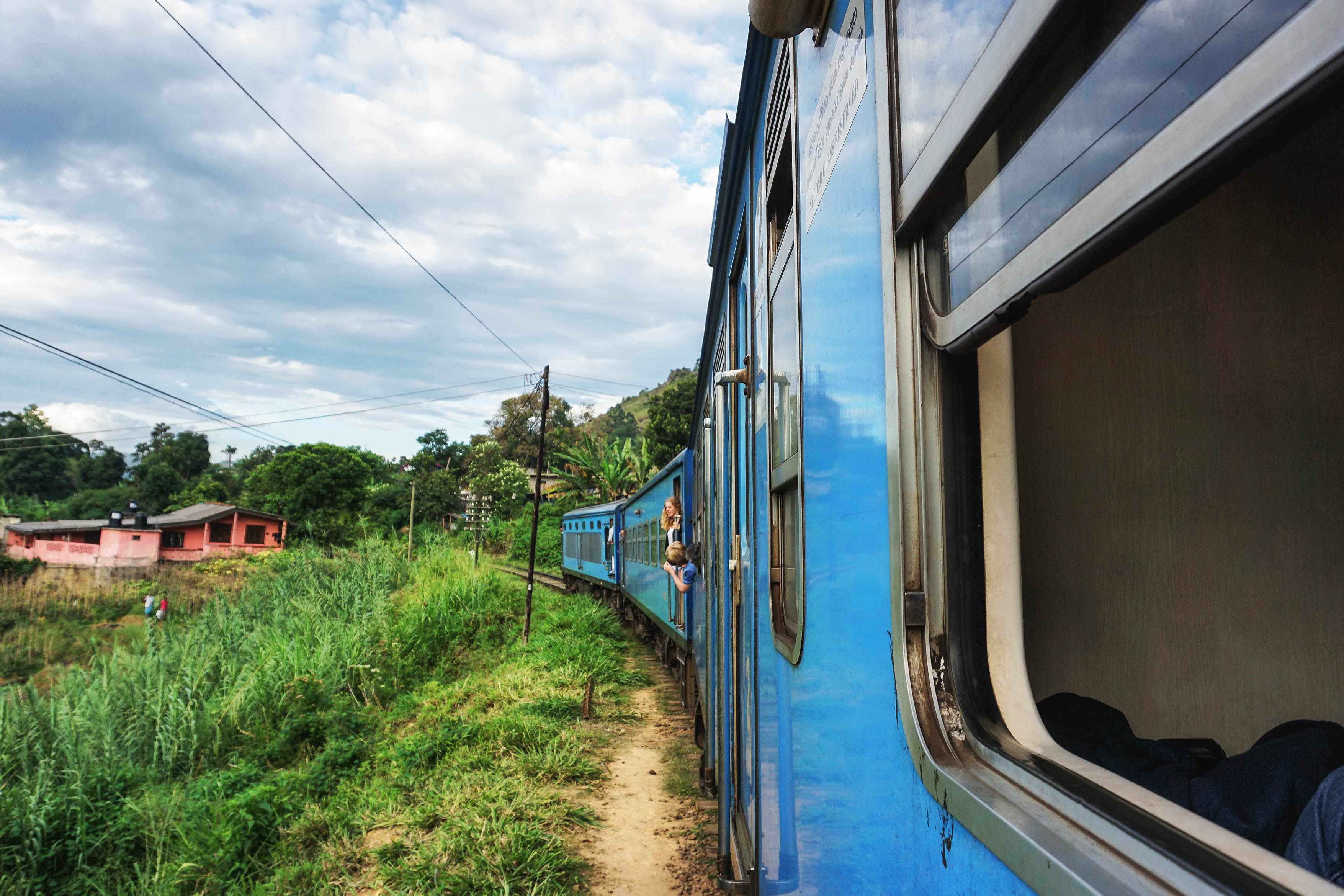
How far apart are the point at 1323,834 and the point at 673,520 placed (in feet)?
16.9

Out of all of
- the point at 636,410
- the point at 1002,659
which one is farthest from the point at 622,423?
the point at 1002,659

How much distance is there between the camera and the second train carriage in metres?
0.58

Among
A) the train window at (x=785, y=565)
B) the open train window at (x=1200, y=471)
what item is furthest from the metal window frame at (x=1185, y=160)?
the train window at (x=785, y=565)

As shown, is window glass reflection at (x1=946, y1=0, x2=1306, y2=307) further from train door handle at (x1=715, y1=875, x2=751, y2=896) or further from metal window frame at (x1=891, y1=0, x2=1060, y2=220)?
train door handle at (x1=715, y1=875, x2=751, y2=896)

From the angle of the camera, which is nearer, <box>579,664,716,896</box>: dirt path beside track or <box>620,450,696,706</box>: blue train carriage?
<box>579,664,716,896</box>: dirt path beside track

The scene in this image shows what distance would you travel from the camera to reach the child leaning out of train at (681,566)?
5.79 m

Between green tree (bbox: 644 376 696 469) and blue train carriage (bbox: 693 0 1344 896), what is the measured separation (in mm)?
27700

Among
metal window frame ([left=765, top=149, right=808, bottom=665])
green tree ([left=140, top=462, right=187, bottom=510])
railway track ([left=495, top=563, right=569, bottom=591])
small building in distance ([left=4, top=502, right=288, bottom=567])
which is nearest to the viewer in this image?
metal window frame ([left=765, top=149, right=808, bottom=665])

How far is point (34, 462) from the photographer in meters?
63.5

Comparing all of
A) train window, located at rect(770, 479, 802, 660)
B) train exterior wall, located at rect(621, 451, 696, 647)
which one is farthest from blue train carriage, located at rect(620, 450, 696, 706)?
train window, located at rect(770, 479, 802, 660)

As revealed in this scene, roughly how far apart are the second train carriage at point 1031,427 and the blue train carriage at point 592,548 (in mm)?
12323

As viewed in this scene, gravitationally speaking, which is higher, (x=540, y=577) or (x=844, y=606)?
(x=844, y=606)

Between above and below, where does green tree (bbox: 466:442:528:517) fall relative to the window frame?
above

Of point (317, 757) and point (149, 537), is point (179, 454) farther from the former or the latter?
point (317, 757)
